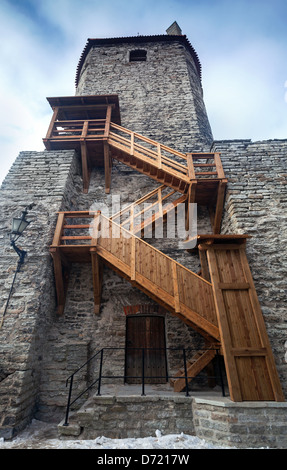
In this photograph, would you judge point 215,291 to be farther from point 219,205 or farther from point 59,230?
point 59,230

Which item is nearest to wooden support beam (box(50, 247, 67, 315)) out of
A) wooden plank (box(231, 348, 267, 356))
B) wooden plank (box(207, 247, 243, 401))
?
wooden plank (box(207, 247, 243, 401))

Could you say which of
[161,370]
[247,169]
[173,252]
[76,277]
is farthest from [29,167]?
[161,370]

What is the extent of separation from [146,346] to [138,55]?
14.8 metres

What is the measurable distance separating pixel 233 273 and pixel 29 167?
22.0ft

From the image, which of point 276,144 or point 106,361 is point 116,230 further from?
point 276,144

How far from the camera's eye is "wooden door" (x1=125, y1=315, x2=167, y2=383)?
5.65 meters

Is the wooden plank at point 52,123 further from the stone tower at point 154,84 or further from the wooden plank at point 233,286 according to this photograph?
the wooden plank at point 233,286

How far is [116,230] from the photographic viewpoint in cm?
543

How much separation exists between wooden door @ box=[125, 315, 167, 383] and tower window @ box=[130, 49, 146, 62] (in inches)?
533

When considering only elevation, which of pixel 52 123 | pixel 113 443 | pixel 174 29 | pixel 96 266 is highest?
pixel 174 29

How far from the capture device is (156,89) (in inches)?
428

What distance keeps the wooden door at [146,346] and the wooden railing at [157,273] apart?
1.51 m

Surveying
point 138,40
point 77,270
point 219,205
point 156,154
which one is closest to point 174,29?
point 138,40
